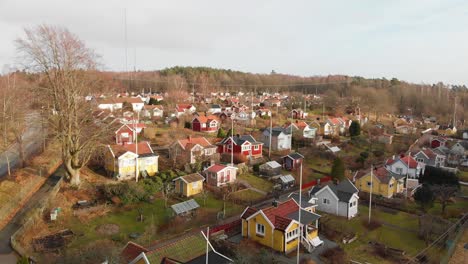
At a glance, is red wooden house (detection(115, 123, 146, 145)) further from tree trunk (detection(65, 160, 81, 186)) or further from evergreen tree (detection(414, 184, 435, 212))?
evergreen tree (detection(414, 184, 435, 212))

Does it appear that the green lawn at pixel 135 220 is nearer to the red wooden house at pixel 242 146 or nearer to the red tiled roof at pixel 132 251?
the red tiled roof at pixel 132 251

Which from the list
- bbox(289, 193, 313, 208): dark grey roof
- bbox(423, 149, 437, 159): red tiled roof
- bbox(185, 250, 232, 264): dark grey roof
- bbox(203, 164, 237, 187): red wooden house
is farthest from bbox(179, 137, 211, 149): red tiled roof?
bbox(423, 149, 437, 159): red tiled roof

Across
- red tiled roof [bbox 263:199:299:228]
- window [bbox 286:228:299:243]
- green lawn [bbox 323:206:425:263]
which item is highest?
red tiled roof [bbox 263:199:299:228]

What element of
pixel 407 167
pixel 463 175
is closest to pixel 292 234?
pixel 407 167

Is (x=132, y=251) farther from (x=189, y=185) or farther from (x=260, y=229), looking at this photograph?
(x=189, y=185)

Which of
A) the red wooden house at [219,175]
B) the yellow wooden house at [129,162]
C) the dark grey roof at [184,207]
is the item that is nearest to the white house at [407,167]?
the red wooden house at [219,175]

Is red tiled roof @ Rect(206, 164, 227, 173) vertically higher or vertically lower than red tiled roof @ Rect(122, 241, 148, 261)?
higher

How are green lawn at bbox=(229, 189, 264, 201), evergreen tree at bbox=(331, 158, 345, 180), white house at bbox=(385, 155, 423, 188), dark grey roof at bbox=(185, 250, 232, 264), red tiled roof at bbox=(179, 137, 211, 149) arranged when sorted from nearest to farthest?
dark grey roof at bbox=(185, 250, 232, 264)
green lawn at bbox=(229, 189, 264, 201)
evergreen tree at bbox=(331, 158, 345, 180)
red tiled roof at bbox=(179, 137, 211, 149)
white house at bbox=(385, 155, 423, 188)
